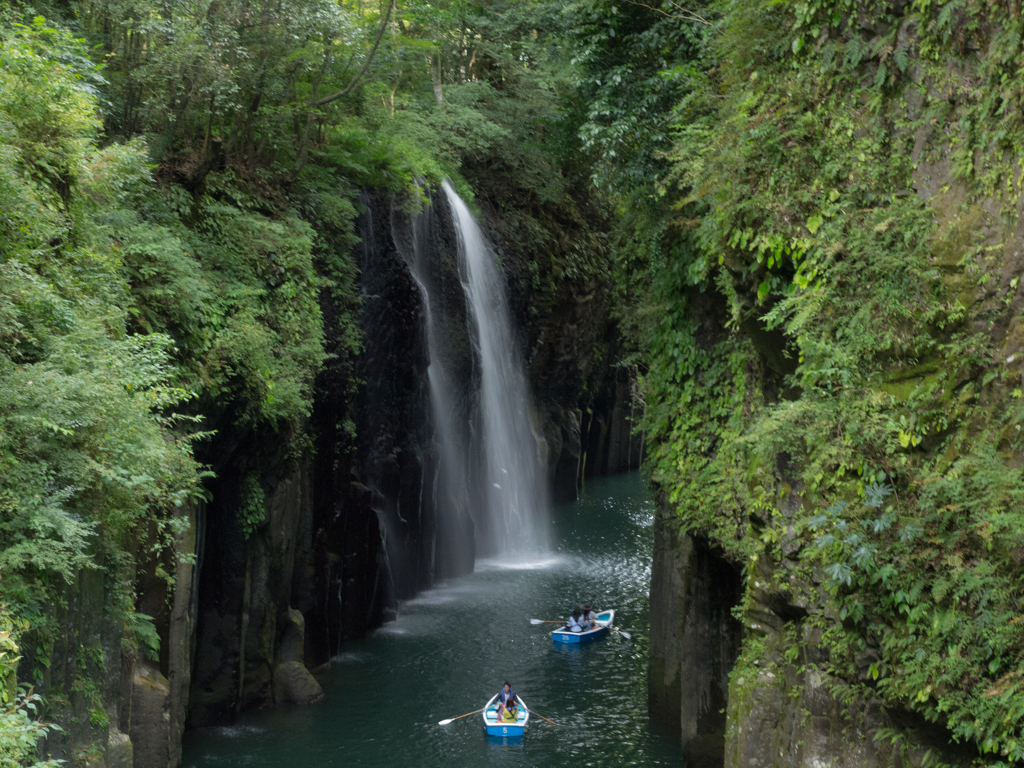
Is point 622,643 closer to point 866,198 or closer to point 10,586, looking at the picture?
point 866,198

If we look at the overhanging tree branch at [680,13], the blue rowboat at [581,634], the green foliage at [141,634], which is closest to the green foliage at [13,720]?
the green foliage at [141,634]

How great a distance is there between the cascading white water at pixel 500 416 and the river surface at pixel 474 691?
3.20 meters

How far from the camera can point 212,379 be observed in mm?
13898

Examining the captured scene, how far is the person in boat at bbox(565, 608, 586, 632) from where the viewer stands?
68.4 ft

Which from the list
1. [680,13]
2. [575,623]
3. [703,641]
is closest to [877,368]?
[703,641]

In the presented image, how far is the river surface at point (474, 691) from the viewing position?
14.9m

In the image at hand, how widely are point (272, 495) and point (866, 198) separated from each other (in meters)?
11.7

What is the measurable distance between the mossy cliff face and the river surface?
5616 mm

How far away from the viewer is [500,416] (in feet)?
94.9

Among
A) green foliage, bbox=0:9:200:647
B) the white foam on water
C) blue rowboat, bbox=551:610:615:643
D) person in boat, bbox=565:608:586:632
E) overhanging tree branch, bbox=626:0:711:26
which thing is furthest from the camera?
the white foam on water

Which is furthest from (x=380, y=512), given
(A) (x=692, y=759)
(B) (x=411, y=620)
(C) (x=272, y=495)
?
(A) (x=692, y=759)

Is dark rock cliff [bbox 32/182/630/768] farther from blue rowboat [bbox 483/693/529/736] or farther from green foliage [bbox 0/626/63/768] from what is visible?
blue rowboat [bbox 483/693/529/736]

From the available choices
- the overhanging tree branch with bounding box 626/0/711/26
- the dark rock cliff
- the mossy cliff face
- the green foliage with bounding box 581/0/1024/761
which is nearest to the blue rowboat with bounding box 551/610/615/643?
the dark rock cliff

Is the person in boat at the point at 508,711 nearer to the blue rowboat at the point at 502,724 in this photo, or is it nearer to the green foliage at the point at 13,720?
the blue rowboat at the point at 502,724
